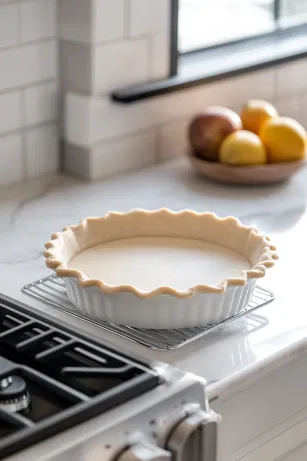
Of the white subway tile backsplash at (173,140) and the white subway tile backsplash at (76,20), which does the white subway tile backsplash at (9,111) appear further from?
the white subway tile backsplash at (173,140)

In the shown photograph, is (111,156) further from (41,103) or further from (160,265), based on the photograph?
(160,265)

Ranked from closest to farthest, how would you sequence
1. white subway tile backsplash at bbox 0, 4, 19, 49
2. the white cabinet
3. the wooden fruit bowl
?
1. the white cabinet
2. white subway tile backsplash at bbox 0, 4, 19, 49
3. the wooden fruit bowl

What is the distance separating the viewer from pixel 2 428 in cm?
102

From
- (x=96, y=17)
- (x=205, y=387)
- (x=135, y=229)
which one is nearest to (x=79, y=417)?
(x=205, y=387)

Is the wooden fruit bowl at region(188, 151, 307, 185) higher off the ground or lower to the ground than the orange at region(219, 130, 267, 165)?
lower

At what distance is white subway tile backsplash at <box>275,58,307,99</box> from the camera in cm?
215

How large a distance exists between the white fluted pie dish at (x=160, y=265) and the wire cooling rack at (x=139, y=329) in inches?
0.5

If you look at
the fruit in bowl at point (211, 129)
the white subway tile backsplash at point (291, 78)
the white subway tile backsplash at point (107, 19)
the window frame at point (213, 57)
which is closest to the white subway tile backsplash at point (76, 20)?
the white subway tile backsplash at point (107, 19)

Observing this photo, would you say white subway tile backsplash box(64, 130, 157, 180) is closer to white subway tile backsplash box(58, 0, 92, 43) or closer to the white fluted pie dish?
Answer: white subway tile backsplash box(58, 0, 92, 43)

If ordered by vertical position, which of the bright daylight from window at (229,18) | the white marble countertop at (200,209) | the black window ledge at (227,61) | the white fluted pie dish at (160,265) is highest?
the bright daylight from window at (229,18)

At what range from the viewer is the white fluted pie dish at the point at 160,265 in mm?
1252

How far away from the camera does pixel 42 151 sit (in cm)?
189

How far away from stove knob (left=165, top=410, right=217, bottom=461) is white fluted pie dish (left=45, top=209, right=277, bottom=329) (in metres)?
0.20

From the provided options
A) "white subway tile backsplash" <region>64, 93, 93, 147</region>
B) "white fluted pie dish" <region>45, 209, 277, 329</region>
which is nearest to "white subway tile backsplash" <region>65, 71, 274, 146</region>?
"white subway tile backsplash" <region>64, 93, 93, 147</region>
